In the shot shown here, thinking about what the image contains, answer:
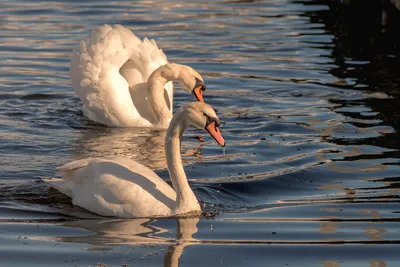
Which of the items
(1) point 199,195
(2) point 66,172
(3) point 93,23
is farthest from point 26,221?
(3) point 93,23

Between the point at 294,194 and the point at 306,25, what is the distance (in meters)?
11.5

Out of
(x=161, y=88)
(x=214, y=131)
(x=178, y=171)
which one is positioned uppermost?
(x=214, y=131)

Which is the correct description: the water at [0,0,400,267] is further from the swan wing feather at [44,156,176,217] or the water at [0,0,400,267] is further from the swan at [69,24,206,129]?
the swan at [69,24,206,129]

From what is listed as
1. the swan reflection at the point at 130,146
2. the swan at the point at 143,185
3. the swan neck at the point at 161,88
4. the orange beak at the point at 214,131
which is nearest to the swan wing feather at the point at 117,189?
the swan at the point at 143,185

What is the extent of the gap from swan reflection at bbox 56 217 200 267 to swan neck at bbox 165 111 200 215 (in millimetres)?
131

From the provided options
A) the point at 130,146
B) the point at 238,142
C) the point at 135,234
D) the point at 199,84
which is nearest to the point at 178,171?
the point at 135,234

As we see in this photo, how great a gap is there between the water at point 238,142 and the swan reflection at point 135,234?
15 mm

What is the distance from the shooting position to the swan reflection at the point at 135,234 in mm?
7855

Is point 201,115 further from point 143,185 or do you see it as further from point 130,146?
point 130,146

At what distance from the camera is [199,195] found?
31.9 feet

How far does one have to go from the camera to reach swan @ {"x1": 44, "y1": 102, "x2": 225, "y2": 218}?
8852mm

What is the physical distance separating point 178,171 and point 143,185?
0.31 metres

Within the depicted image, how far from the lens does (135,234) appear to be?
8273 millimetres

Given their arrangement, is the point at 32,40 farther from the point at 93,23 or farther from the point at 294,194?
the point at 294,194
